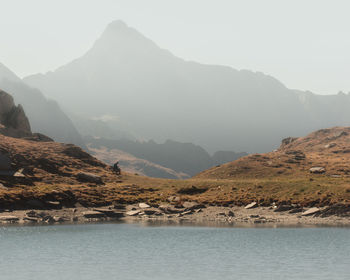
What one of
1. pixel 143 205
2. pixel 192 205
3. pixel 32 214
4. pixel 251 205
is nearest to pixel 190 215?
pixel 192 205

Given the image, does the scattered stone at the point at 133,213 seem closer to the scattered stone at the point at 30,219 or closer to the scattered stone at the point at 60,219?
the scattered stone at the point at 60,219

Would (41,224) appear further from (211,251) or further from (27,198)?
(211,251)

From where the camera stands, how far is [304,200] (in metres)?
102

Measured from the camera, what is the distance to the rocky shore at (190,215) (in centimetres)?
8862

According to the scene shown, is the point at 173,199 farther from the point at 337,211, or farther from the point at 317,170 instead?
the point at 317,170

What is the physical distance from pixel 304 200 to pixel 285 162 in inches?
3029

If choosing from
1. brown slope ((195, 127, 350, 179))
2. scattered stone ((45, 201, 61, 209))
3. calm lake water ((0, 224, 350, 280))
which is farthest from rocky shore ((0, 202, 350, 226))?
brown slope ((195, 127, 350, 179))

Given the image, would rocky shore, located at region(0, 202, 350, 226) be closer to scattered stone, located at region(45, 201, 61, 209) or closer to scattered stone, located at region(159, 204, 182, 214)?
scattered stone, located at region(159, 204, 182, 214)

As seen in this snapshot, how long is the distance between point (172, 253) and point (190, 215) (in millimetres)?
46569

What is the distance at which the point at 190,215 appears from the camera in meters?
100

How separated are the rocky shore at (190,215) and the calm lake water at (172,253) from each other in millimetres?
11714

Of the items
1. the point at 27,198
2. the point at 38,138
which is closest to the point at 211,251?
the point at 27,198

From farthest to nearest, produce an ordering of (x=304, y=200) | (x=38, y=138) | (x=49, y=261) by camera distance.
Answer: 1. (x=38, y=138)
2. (x=304, y=200)
3. (x=49, y=261)

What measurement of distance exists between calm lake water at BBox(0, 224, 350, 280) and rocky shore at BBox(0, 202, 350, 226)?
38.4 feet
